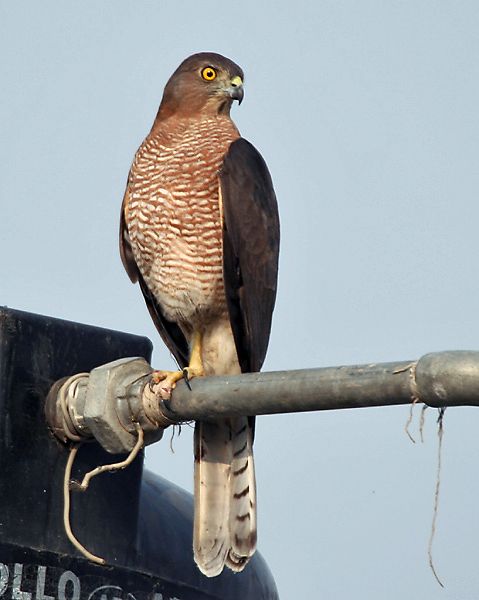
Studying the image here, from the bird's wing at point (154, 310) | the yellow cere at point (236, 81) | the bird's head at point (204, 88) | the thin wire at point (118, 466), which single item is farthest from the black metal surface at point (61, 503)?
the yellow cere at point (236, 81)

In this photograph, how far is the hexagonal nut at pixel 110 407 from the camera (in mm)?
5188

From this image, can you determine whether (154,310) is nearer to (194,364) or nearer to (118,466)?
(194,364)

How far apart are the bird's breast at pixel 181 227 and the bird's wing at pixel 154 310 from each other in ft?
0.41

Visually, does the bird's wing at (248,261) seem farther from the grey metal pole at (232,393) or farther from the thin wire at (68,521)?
the thin wire at (68,521)

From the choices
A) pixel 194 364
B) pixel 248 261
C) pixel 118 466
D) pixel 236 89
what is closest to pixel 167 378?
pixel 118 466

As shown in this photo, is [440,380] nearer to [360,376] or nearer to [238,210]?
[360,376]

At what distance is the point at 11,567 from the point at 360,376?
Result: 1672 mm

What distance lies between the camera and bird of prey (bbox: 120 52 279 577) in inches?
249

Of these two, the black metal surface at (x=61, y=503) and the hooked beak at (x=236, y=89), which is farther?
the hooked beak at (x=236, y=89)

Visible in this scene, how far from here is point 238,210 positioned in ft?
21.5

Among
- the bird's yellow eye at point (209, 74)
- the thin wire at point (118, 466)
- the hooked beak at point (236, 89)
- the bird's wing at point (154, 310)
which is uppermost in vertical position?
the bird's yellow eye at point (209, 74)

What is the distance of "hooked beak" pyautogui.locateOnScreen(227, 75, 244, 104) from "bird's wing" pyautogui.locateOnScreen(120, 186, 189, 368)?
34.9 inches

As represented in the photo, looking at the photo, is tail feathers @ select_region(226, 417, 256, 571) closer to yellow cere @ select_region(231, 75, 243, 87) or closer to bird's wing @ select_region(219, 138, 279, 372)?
bird's wing @ select_region(219, 138, 279, 372)

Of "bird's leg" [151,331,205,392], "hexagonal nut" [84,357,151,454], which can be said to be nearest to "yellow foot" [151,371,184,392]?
"bird's leg" [151,331,205,392]
